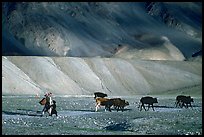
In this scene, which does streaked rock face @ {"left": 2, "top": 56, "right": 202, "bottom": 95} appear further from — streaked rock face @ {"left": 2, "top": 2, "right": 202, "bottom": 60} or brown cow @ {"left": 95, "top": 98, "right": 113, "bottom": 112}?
brown cow @ {"left": 95, "top": 98, "right": 113, "bottom": 112}

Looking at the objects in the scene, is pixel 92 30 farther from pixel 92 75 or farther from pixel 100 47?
pixel 92 75

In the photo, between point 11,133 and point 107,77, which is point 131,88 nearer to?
point 107,77

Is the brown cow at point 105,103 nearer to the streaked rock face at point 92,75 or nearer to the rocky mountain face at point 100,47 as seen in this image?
the streaked rock face at point 92,75

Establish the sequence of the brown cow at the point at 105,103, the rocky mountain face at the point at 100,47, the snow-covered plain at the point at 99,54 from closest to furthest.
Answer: the brown cow at the point at 105,103 < the snow-covered plain at the point at 99,54 < the rocky mountain face at the point at 100,47

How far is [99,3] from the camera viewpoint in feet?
514

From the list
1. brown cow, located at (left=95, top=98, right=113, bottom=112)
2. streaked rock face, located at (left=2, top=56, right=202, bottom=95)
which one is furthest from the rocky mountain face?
brown cow, located at (left=95, top=98, right=113, bottom=112)

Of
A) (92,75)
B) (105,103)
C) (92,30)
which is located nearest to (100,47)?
(92,30)

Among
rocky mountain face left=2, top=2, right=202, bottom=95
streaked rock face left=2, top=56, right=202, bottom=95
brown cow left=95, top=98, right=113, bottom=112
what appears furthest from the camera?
rocky mountain face left=2, top=2, right=202, bottom=95

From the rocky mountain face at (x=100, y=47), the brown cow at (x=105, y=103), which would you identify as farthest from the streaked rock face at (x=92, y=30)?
the brown cow at (x=105, y=103)

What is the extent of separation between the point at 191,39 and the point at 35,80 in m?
80.8

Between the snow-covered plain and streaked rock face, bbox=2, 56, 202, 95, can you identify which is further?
streaked rock face, bbox=2, 56, 202, 95

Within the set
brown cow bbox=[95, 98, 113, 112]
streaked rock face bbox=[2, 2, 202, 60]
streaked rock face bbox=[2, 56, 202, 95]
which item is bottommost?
brown cow bbox=[95, 98, 113, 112]

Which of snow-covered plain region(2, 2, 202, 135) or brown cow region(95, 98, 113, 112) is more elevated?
snow-covered plain region(2, 2, 202, 135)

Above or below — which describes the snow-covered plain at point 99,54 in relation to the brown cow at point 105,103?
above
